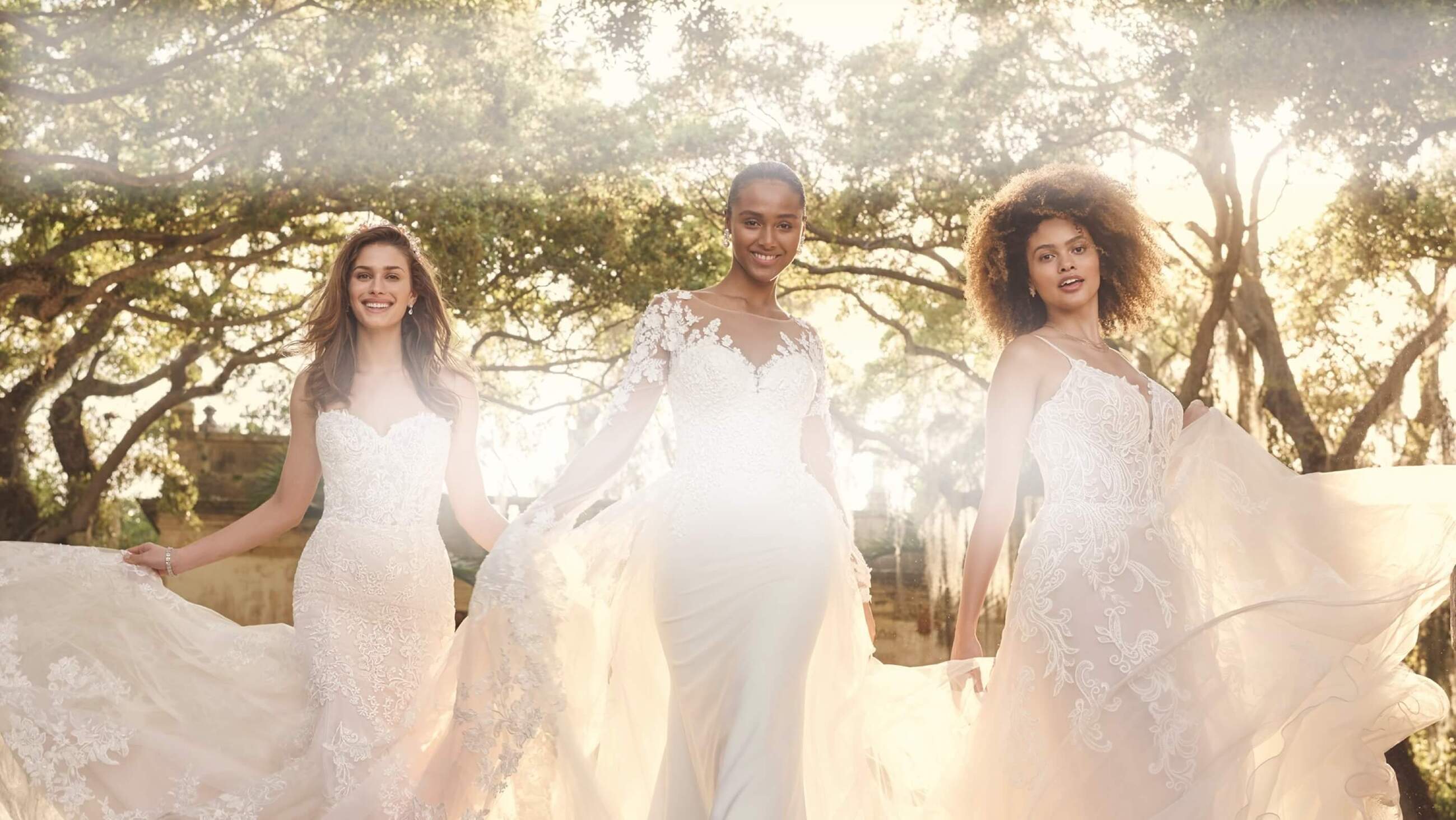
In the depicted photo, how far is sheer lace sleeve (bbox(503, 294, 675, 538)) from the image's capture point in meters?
4.01

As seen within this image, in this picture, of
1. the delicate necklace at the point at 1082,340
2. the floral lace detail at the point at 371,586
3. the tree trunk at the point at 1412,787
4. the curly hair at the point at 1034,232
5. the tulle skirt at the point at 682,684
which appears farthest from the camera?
the tree trunk at the point at 1412,787

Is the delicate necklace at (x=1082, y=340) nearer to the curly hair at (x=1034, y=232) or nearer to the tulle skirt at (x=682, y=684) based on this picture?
the curly hair at (x=1034, y=232)

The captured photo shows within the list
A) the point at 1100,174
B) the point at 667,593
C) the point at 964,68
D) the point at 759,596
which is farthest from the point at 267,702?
the point at 964,68

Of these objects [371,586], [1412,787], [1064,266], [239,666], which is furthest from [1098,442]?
[1412,787]

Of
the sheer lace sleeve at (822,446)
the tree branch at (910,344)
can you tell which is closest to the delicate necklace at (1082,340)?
the sheer lace sleeve at (822,446)

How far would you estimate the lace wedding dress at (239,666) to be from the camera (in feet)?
12.8

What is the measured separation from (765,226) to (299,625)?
73.1 inches

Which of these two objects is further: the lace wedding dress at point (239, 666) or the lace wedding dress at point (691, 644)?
the lace wedding dress at point (239, 666)

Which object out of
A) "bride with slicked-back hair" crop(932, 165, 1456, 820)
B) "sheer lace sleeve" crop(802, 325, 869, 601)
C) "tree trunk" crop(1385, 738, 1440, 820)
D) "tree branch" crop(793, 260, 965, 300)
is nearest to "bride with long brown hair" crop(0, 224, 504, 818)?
"sheer lace sleeve" crop(802, 325, 869, 601)

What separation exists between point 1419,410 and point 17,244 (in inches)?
427

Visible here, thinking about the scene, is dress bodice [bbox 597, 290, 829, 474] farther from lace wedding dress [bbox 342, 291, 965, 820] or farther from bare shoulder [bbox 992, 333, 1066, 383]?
bare shoulder [bbox 992, 333, 1066, 383]

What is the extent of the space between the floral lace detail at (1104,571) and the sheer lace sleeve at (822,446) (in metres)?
0.62

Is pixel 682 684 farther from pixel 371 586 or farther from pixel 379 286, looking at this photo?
pixel 379 286

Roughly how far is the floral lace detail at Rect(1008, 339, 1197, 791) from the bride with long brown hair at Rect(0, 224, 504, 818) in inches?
69.4
